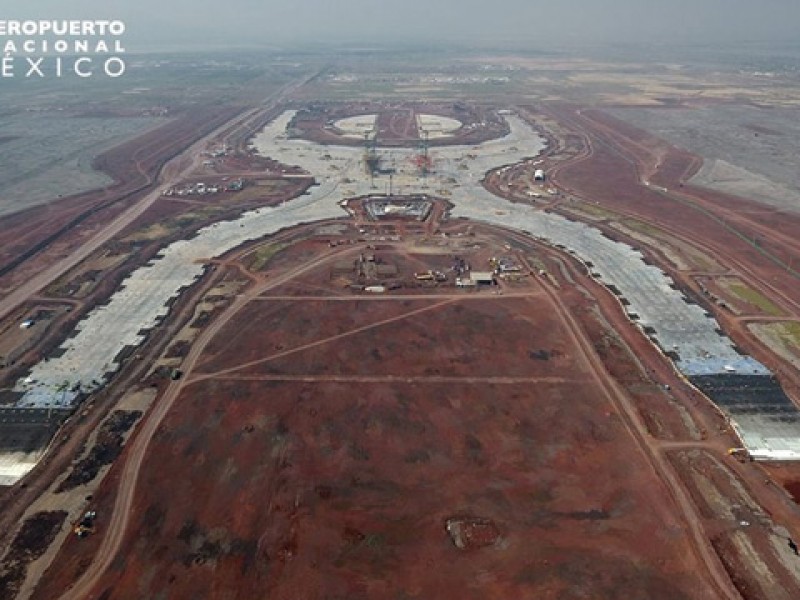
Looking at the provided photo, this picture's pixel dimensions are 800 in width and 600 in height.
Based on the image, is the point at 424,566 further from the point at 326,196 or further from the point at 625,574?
the point at 326,196

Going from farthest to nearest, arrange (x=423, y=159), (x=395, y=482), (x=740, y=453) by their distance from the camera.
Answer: (x=423, y=159) → (x=740, y=453) → (x=395, y=482)

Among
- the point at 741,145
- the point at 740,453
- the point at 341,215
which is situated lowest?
the point at 341,215

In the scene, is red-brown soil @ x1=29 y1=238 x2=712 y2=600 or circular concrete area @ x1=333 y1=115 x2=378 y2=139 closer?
red-brown soil @ x1=29 y1=238 x2=712 y2=600

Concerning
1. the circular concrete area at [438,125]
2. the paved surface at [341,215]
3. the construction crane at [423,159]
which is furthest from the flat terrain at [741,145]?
the construction crane at [423,159]

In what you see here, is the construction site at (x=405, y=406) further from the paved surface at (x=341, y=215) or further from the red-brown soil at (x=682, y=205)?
the red-brown soil at (x=682, y=205)

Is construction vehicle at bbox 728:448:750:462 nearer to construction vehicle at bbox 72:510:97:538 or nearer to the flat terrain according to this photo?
construction vehicle at bbox 72:510:97:538

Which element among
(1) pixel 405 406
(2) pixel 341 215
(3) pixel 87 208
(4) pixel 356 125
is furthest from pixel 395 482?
(4) pixel 356 125

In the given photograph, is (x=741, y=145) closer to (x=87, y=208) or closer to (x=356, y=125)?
(x=356, y=125)

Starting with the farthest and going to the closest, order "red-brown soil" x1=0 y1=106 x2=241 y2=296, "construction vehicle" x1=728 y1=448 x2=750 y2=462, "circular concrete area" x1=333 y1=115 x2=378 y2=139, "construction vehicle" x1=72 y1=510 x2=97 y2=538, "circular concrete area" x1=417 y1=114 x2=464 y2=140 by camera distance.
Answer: "circular concrete area" x1=333 y1=115 x2=378 y2=139, "circular concrete area" x1=417 y1=114 x2=464 y2=140, "red-brown soil" x1=0 y1=106 x2=241 y2=296, "construction vehicle" x1=728 y1=448 x2=750 y2=462, "construction vehicle" x1=72 y1=510 x2=97 y2=538

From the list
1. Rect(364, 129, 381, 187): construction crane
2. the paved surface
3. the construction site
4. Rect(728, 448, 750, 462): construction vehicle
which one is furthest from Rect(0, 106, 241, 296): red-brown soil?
Rect(728, 448, 750, 462): construction vehicle
